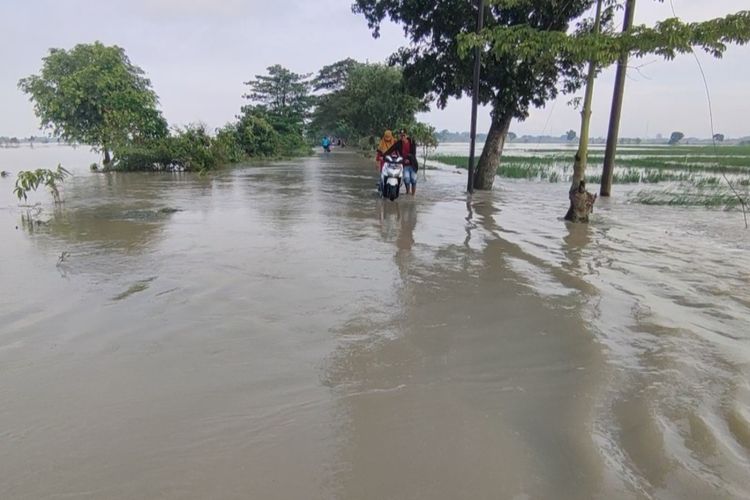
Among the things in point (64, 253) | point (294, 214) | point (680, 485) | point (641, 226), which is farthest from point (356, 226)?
point (680, 485)

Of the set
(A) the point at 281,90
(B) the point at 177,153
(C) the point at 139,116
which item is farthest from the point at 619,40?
(A) the point at 281,90

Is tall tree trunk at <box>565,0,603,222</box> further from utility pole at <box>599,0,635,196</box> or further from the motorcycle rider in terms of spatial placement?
utility pole at <box>599,0,635,196</box>

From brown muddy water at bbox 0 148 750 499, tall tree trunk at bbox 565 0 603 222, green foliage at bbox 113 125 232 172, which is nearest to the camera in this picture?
brown muddy water at bbox 0 148 750 499

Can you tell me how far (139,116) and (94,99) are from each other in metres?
3.83

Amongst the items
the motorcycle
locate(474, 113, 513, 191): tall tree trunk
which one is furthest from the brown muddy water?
locate(474, 113, 513, 191): tall tree trunk

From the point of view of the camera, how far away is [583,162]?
361 inches

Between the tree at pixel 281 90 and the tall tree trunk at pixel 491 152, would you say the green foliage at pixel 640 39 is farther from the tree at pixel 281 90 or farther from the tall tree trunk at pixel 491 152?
the tree at pixel 281 90

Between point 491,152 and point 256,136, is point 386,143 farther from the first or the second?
point 256,136

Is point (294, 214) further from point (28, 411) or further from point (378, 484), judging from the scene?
point (378, 484)

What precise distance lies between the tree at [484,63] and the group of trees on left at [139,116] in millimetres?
1440

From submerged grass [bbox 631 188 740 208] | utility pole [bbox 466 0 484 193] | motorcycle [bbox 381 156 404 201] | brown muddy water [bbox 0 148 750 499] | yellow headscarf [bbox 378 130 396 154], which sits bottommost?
brown muddy water [bbox 0 148 750 499]

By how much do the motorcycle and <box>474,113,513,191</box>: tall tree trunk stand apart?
442cm

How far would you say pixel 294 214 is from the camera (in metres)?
10.1

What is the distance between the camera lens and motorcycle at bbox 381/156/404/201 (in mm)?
12039
